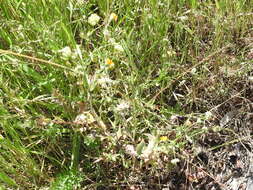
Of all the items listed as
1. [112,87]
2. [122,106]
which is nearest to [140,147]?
[122,106]

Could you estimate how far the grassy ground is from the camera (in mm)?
1528

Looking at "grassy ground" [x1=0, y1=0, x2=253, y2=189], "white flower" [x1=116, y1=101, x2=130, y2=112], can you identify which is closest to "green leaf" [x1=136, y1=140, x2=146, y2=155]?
"grassy ground" [x1=0, y1=0, x2=253, y2=189]

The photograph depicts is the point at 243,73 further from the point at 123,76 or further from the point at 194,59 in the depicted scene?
the point at 123,76

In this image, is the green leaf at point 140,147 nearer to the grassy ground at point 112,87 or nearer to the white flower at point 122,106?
the grassy ground at point 112,87

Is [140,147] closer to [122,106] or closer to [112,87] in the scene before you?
[122,106]

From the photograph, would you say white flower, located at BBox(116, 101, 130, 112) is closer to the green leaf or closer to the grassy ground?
the grassy ground

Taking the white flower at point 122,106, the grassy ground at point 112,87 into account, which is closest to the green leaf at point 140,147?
the grassy ground at point 112,87

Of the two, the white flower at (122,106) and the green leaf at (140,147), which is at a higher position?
the white flower at (122,106)

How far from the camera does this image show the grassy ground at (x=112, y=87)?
1.53 m

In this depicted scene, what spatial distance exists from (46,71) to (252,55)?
1.09m

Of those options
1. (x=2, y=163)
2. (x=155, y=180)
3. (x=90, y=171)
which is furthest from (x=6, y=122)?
(x=155, y=180)

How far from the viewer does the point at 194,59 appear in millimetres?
1887

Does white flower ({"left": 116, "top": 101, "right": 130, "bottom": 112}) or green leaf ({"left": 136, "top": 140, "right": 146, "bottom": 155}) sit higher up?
white flower ({"left": 116, "top": 101, "right": 130, "bottom": 112})

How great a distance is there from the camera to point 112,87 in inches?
66.0
